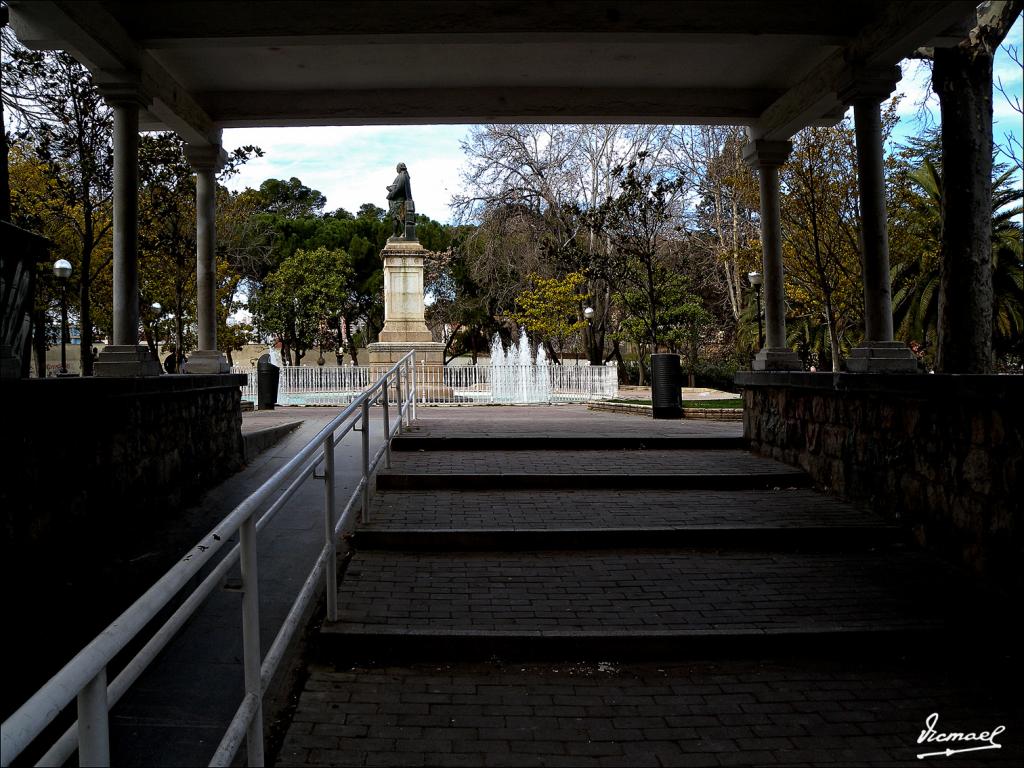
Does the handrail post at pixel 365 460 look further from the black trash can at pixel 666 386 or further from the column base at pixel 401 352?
the column base at pixel 401 352

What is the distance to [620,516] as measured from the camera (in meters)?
5.52

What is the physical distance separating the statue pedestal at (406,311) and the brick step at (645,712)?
16841 millimetres

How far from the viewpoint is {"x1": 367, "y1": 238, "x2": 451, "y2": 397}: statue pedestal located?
66.4 feet

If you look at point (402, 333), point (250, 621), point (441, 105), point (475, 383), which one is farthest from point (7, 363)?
point (475, 383)

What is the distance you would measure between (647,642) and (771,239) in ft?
19.4

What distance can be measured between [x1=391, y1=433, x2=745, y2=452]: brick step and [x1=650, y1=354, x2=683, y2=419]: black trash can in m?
4.66

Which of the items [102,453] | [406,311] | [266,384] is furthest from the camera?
[406,311]

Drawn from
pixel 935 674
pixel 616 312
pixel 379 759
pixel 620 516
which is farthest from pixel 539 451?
pixel 616 312

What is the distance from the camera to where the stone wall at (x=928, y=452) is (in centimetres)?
407

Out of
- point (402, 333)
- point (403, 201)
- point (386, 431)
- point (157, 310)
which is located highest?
point (403, 201)

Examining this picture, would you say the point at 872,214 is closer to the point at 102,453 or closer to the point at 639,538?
the point at 639,538

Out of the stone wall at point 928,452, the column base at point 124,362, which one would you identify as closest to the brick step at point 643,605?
the stone wall at point 928,452

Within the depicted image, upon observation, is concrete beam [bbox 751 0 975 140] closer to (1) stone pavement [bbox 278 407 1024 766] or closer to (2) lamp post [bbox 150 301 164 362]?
(1) stone pavement [bbox 278 407 1024 766]

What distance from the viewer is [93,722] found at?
137 cm
